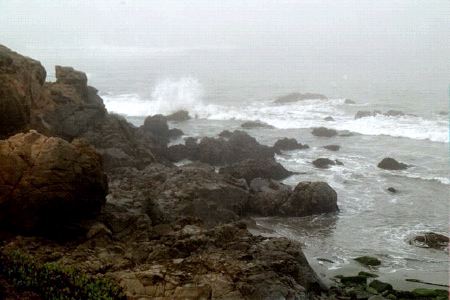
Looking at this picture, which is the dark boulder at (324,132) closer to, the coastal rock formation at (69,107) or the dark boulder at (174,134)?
the dark boulder at (174,134)

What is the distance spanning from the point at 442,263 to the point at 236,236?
710 cm

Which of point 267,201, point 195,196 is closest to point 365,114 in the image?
point 267,201

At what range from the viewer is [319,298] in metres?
10.9

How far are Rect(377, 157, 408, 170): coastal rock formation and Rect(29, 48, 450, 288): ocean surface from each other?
0.44 meters

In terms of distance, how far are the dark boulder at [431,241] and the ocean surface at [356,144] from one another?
37 cm

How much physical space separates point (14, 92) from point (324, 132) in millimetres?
26041

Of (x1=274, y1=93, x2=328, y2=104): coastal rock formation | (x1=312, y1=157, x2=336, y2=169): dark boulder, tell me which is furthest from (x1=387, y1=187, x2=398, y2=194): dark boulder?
(x1=274, y1=93, x2=328, y2=104): coastal rock formation

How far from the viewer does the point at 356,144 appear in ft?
109

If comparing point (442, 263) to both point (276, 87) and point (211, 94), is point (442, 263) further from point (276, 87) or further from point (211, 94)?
point (276, 87)

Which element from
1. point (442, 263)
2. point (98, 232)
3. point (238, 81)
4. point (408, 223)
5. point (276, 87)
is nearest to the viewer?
point (98, 232)

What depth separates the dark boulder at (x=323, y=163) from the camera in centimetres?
2647

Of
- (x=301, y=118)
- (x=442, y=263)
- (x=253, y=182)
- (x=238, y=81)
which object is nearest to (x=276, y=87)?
(x=238, y=81)

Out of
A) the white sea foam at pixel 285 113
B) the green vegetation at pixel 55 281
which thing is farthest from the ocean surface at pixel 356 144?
the green vegetation at pixel 55 281

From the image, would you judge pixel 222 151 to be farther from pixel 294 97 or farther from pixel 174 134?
pixel 294 97
